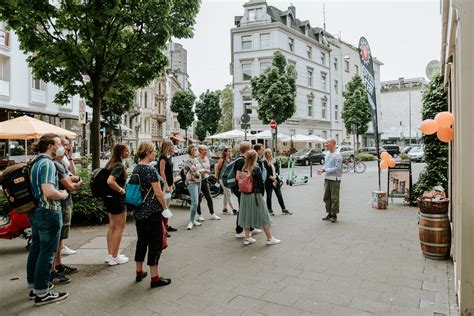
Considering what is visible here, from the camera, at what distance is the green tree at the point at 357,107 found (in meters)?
41.6

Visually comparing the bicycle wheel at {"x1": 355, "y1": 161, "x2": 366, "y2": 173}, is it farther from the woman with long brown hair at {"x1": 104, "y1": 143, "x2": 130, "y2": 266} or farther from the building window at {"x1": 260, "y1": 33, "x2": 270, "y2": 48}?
the woman with long brown hair at {"x1": 104, "y1": 143, "x2": 130, "y2": 266}

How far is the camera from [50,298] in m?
4.14

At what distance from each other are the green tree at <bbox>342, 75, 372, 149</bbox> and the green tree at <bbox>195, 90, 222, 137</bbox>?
91.0 feet

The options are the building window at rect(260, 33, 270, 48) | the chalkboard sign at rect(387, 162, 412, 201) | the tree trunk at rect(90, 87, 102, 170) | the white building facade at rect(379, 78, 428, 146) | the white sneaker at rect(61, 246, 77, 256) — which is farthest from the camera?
the white building facade at rect(379, 78, 428, 146)

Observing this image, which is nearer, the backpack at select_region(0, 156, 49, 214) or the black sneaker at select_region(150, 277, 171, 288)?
the backpack at select_region(0, 156, 49, 214)

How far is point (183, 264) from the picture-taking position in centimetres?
548

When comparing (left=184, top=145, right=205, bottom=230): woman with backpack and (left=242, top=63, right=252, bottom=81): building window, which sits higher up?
(left=242, top=63, right=252, bottom=81): building window

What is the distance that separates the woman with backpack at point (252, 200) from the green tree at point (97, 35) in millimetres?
5004

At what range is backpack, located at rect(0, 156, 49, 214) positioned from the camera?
4.06 meters

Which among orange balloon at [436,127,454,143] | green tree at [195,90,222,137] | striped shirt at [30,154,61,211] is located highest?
green tree at [195,90,222,137]

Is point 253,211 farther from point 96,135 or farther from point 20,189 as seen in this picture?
point 96,135

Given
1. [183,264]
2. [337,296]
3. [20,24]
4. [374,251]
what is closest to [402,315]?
[337,296]

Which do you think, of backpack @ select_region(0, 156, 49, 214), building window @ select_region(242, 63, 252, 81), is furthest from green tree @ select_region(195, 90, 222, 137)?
backpack @ select_region(0, 156, 49, 214)

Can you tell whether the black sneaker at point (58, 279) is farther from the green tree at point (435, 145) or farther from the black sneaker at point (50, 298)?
the green tree at point (435, 145)
